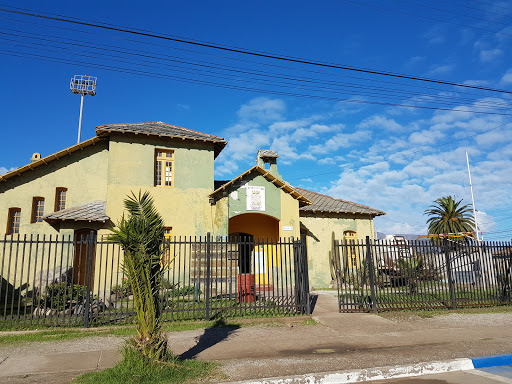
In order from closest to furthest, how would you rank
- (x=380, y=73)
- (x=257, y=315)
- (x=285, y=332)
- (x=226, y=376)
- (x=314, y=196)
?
(x=226, y=376)
(x=285, y=332)
(x=257, y=315)
(x=380, y=73)
(x=314, y=196)

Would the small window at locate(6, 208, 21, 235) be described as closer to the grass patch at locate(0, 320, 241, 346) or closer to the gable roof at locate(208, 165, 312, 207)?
the gable roof at locate(208, 165, 312, 207)

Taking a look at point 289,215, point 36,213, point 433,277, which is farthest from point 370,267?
point 36,213

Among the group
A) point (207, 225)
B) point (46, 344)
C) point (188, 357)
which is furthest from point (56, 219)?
point (188, 357)

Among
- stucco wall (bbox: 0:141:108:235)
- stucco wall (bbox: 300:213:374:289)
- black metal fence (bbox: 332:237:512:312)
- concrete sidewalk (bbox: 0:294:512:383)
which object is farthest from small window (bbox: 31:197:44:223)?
black metal fence (bbox: 332:237:512:312)

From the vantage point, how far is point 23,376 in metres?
6.03

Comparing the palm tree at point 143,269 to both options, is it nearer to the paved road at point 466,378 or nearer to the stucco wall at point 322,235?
the paved road at point 466,378

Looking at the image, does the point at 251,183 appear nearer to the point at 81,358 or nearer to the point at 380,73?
the point at 380,73

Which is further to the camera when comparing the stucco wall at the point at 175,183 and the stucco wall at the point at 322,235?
the stucco wall at the point at 322,235

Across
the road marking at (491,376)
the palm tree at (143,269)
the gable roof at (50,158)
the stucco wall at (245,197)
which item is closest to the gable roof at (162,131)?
the gable roof at (50,158)

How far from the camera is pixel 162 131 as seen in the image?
1770 centimetres

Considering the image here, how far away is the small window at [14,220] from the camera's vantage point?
17.2 meters

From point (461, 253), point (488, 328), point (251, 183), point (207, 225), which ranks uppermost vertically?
point (251, 183)

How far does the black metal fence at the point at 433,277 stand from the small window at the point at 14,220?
14.9 m

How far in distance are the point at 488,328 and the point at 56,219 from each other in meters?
15.7
